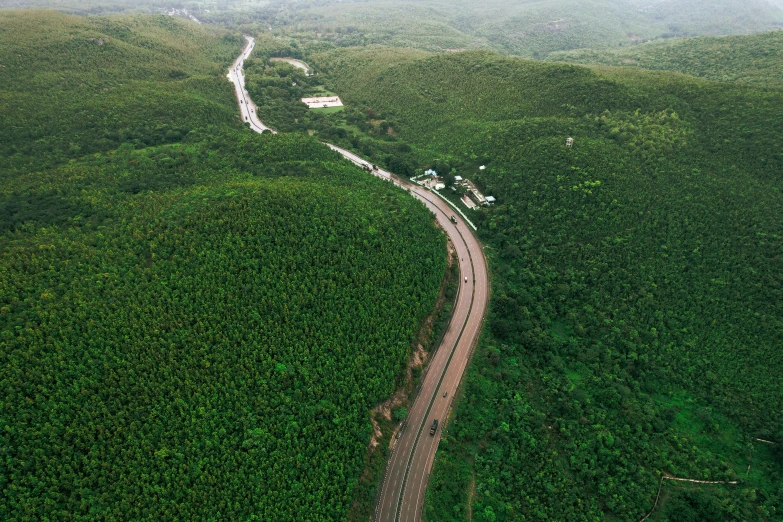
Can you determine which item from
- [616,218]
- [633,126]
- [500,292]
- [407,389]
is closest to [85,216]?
[407,389]

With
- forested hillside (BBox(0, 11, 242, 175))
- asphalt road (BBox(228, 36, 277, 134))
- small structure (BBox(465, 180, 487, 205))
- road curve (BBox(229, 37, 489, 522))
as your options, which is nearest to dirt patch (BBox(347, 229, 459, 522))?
road curve (BBox(229, 37, 489, 522))

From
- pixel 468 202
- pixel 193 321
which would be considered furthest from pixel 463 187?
pixel 193 321

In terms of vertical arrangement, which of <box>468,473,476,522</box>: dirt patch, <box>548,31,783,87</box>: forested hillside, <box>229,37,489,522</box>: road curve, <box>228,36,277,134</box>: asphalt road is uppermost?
<box>548,31,783,87</box>: forested hillside

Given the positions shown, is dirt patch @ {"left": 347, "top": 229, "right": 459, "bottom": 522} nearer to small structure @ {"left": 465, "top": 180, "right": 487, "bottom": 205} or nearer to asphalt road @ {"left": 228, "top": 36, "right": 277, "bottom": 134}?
small structure @ {"left": 465, "top": 180, "right": 487, "bottom": 205}

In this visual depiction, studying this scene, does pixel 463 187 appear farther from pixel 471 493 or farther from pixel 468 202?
pixel 471 493

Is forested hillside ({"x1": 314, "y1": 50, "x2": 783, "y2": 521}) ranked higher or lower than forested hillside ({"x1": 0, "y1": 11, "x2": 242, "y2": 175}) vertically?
lower

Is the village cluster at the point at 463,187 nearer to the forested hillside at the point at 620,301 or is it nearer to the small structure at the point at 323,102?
the forested hillside at the point at 620,301
